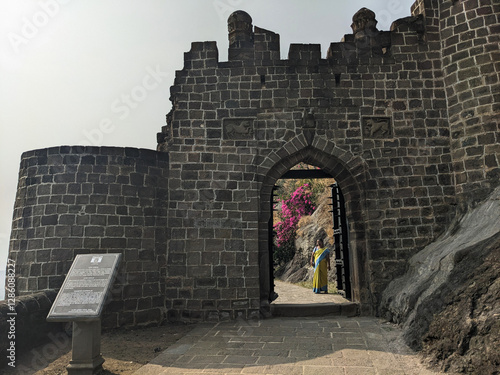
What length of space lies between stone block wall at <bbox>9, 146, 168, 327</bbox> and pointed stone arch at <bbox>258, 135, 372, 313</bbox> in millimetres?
2045

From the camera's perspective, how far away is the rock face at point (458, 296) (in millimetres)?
3952

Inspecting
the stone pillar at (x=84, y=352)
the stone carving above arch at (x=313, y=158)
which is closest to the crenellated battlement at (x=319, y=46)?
the stone carving above arch at (x=313, y=158)

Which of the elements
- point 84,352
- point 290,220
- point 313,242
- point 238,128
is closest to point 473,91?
point 238,128

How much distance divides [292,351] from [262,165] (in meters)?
3.78

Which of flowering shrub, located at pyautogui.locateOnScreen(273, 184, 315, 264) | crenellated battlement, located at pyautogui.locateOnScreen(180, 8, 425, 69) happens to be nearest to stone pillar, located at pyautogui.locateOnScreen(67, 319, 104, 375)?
crenellated battlement, located at pyautogui.locateOnScreen(180, 8, 425, 69)

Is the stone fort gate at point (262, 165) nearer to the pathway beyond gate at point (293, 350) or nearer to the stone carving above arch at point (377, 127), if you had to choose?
the stone carving above arch at point (377, 127)

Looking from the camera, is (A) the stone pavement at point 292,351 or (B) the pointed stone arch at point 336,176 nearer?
(A) the stone pavement at point 292,351

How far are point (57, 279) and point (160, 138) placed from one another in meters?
3.42

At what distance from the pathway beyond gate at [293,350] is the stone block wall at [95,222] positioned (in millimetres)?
1403

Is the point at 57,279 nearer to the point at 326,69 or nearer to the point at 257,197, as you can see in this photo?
the point at 257,197

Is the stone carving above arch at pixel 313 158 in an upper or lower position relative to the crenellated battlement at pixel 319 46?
lower

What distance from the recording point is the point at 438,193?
737 centimetres

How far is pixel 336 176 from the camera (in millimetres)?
7770

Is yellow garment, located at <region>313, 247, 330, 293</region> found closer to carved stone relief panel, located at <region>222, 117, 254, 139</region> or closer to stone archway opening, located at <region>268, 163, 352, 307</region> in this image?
stone archway opening, located at <region>268, 163, 352, 307</region>
